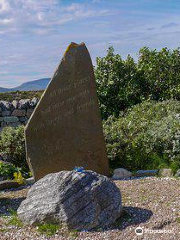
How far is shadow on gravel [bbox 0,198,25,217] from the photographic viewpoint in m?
6.13

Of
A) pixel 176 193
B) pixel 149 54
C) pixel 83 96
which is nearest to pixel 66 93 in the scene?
pixel 83 96

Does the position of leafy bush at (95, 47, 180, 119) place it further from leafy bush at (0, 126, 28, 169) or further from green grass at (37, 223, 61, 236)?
green grass at (37, 223, 61, 236)

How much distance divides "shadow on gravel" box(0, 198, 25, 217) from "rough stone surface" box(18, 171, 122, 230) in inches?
33.5

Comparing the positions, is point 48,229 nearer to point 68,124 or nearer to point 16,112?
point 68,124

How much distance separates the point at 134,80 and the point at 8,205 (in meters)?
7.00

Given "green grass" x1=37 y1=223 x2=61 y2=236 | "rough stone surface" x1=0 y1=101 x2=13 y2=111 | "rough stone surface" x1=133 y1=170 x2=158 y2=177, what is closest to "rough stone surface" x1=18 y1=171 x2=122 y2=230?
"green grass" x1=37 y1=223 x2=61 y2=236

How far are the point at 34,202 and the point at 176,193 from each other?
1945mm

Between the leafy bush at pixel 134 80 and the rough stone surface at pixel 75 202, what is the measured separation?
711 centimetres

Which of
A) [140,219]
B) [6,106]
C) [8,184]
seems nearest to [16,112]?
[6,106]

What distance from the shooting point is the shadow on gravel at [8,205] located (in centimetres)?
613

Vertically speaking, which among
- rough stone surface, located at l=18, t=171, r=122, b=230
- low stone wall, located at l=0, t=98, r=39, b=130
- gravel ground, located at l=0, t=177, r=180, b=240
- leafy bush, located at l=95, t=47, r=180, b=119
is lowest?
gravel ground, located at l=0, t=177, r=180, b=240

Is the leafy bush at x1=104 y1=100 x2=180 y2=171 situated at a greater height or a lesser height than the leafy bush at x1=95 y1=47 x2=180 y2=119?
lesser

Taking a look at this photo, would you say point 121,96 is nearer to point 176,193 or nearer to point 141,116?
point 141,116

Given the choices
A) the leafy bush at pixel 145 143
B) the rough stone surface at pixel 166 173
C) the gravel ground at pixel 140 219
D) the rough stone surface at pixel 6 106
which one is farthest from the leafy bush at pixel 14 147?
the rough stone surface at pixel 6 106
